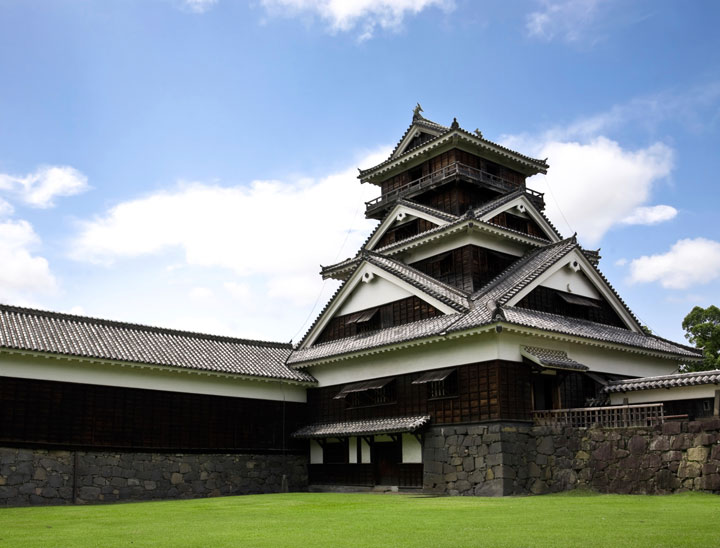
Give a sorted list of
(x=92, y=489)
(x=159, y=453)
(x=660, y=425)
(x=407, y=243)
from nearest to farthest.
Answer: (x=660, y=425), (x=92, y=489), (x=159, y=453), (x=407, y=243)

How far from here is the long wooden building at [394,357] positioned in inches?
976

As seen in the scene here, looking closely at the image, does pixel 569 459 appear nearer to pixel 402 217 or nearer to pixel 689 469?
pixel 689 469

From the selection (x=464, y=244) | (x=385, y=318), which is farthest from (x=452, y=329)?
(x=464, y=244)

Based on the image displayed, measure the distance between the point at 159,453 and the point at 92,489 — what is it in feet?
9.23

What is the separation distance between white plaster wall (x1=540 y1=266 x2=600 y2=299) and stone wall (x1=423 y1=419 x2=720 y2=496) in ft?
22.9

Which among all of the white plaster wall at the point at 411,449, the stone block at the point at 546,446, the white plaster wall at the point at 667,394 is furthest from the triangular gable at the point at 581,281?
the white plaster wall at the point at 411,449

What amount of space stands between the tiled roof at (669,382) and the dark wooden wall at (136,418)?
13866 mm

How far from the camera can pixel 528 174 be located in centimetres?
3653

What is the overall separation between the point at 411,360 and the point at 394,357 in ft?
3.25

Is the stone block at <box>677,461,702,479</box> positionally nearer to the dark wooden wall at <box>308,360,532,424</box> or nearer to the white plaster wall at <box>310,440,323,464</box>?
the dark wooden wall at <box>308,360,532,424</box>

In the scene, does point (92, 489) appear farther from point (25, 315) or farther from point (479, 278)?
point (479, 278)

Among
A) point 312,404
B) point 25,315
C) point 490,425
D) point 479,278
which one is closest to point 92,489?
point 25,315

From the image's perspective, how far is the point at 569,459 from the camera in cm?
2286

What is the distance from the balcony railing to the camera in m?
32.6
